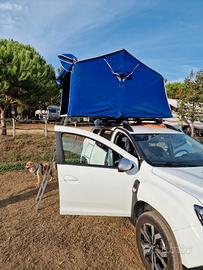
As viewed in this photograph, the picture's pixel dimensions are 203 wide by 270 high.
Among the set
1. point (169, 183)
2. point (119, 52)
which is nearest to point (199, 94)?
point (119, 52)

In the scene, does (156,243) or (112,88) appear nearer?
(156,243)

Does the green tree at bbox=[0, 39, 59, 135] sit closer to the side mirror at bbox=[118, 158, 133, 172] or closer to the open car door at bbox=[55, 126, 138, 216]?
the open car door at bbox=[55, 126, 138, 216]

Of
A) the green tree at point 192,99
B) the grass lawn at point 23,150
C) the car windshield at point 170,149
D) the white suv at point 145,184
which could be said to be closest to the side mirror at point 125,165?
the white suv at point 145,184

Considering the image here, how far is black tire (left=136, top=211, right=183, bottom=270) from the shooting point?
2.51 metres

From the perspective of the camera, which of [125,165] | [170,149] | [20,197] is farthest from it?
[20,197]

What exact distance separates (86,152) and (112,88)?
1474mm

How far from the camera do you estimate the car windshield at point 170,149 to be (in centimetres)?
344

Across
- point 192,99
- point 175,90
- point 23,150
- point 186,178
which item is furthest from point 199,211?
point 175,90

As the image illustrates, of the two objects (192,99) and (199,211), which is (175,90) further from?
(199,211)

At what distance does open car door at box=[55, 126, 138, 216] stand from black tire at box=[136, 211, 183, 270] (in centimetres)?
51

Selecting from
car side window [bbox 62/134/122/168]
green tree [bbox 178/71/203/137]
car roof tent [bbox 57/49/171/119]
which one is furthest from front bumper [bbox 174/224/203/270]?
green tree [bbox 178/71/203/137]

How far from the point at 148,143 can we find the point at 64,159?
1.19 meters

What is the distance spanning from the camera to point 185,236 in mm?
2354

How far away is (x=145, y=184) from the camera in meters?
→ 3.12
